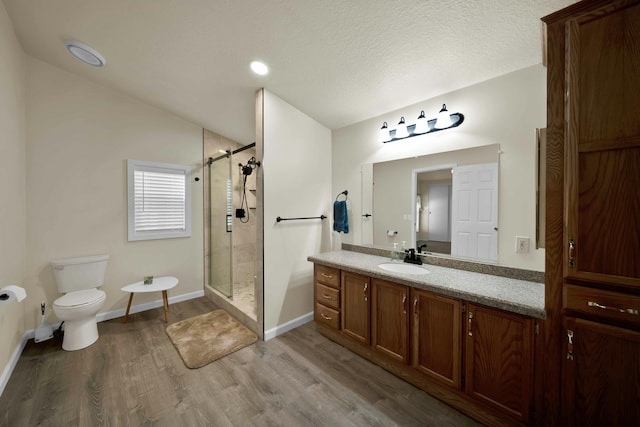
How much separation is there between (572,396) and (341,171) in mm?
2523

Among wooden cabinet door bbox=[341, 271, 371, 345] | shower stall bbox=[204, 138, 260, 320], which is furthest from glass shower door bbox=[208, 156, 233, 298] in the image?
wooden cabinet door bbox=[341, 271, 371, 345]

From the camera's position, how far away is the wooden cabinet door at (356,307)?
82.4 inches

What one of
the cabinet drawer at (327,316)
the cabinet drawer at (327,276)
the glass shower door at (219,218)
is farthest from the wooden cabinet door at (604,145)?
the glass shower door at (219,218)

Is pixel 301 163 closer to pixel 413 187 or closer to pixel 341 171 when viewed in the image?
pixel 341 171

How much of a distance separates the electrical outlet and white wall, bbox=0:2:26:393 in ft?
12.4

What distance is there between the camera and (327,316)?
8.12 feet

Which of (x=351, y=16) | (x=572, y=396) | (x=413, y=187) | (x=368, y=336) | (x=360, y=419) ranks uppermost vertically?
(x=351, y=16)

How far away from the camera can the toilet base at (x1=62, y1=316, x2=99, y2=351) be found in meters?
2.30

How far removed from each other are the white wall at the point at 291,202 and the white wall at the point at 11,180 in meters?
1.94

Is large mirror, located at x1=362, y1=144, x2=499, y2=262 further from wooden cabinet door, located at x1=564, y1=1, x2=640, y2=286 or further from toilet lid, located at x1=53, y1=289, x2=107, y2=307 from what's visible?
toilet lid, located at x1=53, y1=289, x2=107, y2=307

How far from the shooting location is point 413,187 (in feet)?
7.82

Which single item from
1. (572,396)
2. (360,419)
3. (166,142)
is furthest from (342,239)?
(166,142)

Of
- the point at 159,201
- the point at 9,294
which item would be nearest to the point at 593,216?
the point at 9,294

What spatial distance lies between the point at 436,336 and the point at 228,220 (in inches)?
120
